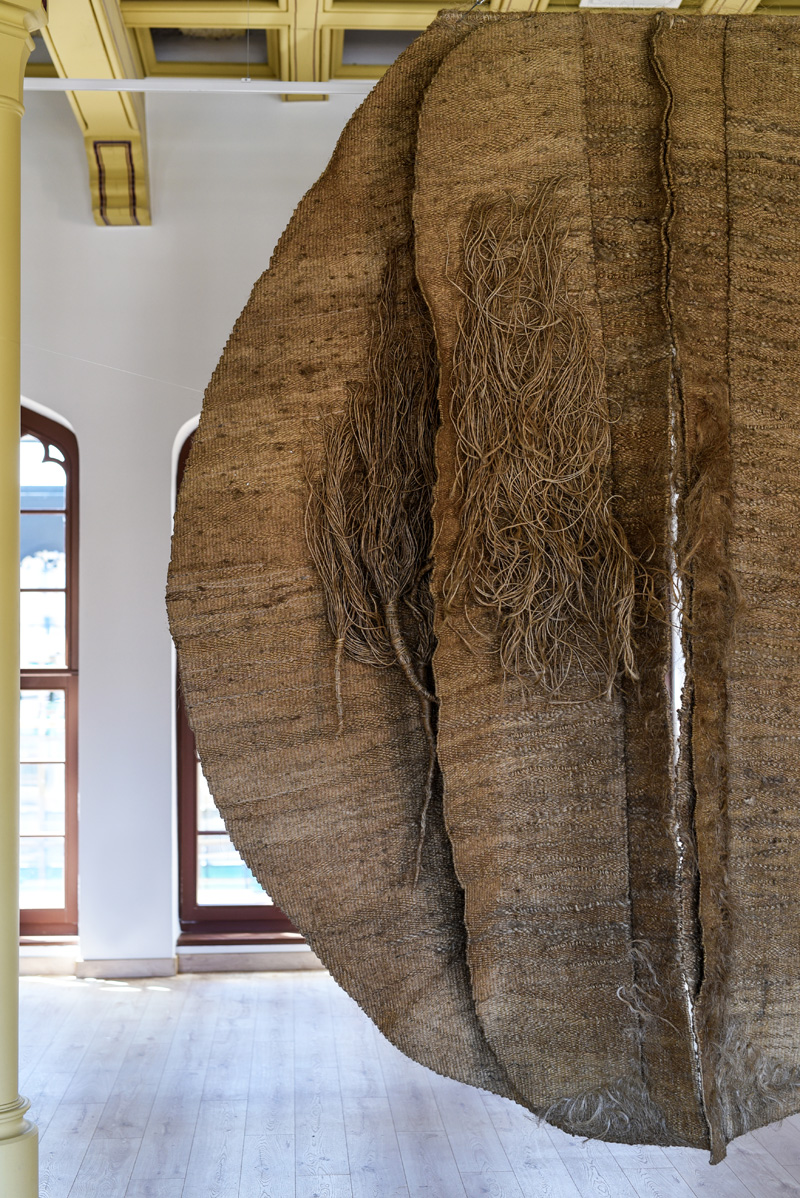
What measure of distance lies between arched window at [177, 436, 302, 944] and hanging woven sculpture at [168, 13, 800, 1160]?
112 inches

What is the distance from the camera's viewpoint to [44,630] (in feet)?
14.2

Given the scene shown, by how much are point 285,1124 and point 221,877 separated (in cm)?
161

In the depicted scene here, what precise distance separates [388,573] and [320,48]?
9.36 ft

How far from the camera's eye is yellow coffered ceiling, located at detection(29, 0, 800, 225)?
10.8ft

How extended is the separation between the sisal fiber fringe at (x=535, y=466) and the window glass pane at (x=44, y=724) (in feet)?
10.7

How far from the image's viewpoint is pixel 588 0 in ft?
11.4

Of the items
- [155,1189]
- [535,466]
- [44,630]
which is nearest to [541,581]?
[535,466]

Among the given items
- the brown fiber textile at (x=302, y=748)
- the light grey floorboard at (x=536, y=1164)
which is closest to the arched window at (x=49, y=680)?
the light grey floorboard at (x=536, y=1164)

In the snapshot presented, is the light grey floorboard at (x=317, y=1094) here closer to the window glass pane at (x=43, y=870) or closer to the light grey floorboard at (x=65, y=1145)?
the light grey floorboard at (x=65, y=1145)

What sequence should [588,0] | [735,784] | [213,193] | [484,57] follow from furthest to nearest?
1. [213,193]
2. [588,0]
3. [484,57]
4. [735,784]

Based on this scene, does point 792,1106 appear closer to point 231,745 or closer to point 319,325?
point 231,745

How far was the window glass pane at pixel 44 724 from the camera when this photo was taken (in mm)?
4297

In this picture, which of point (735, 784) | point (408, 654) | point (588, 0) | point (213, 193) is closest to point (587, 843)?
point (735, 784)

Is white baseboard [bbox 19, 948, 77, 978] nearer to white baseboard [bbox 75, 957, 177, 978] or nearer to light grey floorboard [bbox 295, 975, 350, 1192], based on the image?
white baseboard [bbox 75, 957, 177, 978]
